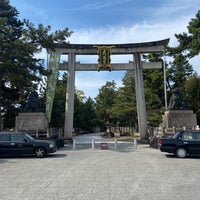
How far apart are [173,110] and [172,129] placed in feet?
Answer: 7.76

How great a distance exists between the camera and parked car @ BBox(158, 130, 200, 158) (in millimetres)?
16266

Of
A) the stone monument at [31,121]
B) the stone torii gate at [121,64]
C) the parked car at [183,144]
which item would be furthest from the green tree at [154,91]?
the parked car at [183,144]

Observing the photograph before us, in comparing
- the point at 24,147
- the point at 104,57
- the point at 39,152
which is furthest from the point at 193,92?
the point at 24,147

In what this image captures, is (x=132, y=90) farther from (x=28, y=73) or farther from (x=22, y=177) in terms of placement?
(x=22, y=177)

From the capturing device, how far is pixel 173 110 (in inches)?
1032

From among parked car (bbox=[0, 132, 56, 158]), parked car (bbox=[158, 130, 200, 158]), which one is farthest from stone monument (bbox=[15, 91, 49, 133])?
parked car (bbox=[158, 130, 200, 158])

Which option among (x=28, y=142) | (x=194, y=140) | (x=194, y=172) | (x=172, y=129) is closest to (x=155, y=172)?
(x=194, y=172)

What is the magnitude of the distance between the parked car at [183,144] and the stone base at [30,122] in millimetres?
12838

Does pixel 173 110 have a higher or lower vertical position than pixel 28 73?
lower

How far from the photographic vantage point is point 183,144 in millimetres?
16328

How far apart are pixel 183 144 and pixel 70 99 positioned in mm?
18059

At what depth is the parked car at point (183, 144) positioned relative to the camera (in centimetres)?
1627

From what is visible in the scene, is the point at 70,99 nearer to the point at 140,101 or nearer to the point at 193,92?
A: the point at 140,101

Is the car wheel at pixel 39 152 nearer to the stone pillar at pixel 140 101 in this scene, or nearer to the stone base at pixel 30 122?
the stone base at pixel 30 122
